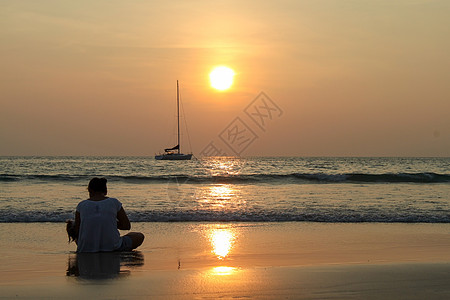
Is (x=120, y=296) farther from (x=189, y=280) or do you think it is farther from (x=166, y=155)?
(x=166, y=155)

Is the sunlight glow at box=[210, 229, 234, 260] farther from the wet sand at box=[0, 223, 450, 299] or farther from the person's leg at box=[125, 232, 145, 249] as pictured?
the person's leg at box=[125, 232, 145, 249]

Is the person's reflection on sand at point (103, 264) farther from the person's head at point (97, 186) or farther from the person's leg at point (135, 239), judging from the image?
the person's head at point (97, 186)

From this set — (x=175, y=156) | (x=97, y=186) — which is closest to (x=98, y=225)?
(x=97, y=186)

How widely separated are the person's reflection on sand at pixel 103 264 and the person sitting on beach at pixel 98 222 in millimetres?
138

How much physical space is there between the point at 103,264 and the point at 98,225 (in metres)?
0.82

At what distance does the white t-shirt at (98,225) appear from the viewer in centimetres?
719

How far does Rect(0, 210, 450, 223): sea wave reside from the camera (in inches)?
492

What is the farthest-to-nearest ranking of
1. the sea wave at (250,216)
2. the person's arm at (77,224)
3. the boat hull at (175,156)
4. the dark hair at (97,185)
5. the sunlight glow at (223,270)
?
the boat hull at (175,156) → the sea wave at (250,216) → the person's arm at (77,224) → the dark hair at (97,185) → the sunlight glow at (223,270)

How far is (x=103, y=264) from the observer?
6625 mm

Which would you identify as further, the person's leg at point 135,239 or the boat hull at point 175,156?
the boat hull at point 175,156

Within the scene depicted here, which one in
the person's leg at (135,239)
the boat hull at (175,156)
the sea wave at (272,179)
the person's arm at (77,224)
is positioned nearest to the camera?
the person's arm at (77,224)

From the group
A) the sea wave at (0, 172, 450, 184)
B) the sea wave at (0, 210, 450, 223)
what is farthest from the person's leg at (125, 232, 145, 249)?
the sea wave at (0, 172, 450, 184)

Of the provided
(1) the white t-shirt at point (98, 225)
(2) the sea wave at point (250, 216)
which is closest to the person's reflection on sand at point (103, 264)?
→ (1) the white t-shirt at point (98, 225)

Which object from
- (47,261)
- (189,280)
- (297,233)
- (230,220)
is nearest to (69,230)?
(47,261)
